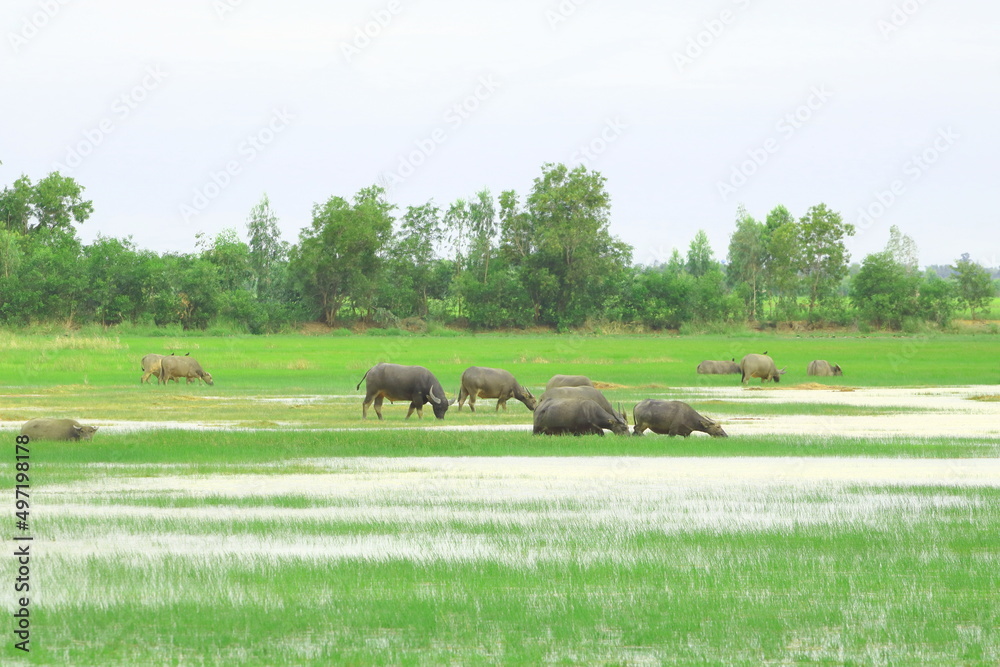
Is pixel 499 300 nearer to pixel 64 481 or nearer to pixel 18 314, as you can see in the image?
pixel 18 314

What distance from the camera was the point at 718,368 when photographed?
52.4m

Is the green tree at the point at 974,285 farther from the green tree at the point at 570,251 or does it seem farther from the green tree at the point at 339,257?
the green tree at the point at 339,257

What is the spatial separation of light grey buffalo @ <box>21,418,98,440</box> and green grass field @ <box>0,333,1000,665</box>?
496 millimetres

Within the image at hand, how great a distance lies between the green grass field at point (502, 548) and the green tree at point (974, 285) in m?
96.5

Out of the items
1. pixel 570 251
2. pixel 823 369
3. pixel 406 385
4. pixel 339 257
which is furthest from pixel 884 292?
pixel 406 385

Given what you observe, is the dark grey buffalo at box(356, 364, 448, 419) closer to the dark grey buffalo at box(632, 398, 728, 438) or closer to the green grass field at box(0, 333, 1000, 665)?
the green grass field at box(0, 333, 1000, 665)

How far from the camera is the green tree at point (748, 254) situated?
127 meters

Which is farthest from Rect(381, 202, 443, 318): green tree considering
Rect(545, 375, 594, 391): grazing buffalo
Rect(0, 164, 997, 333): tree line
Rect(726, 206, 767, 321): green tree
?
Rect(545, 375, 594, 391): grazing buffalo

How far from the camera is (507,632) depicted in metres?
8.88

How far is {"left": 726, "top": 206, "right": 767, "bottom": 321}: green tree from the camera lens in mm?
126688

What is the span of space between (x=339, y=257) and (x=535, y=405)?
69.4m

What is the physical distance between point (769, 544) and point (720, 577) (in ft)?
5.73

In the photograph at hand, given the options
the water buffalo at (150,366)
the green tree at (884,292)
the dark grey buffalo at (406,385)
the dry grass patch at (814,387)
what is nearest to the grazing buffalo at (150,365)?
the water buffalo at (150,366)

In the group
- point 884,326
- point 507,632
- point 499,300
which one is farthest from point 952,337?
Result: point 507,632
